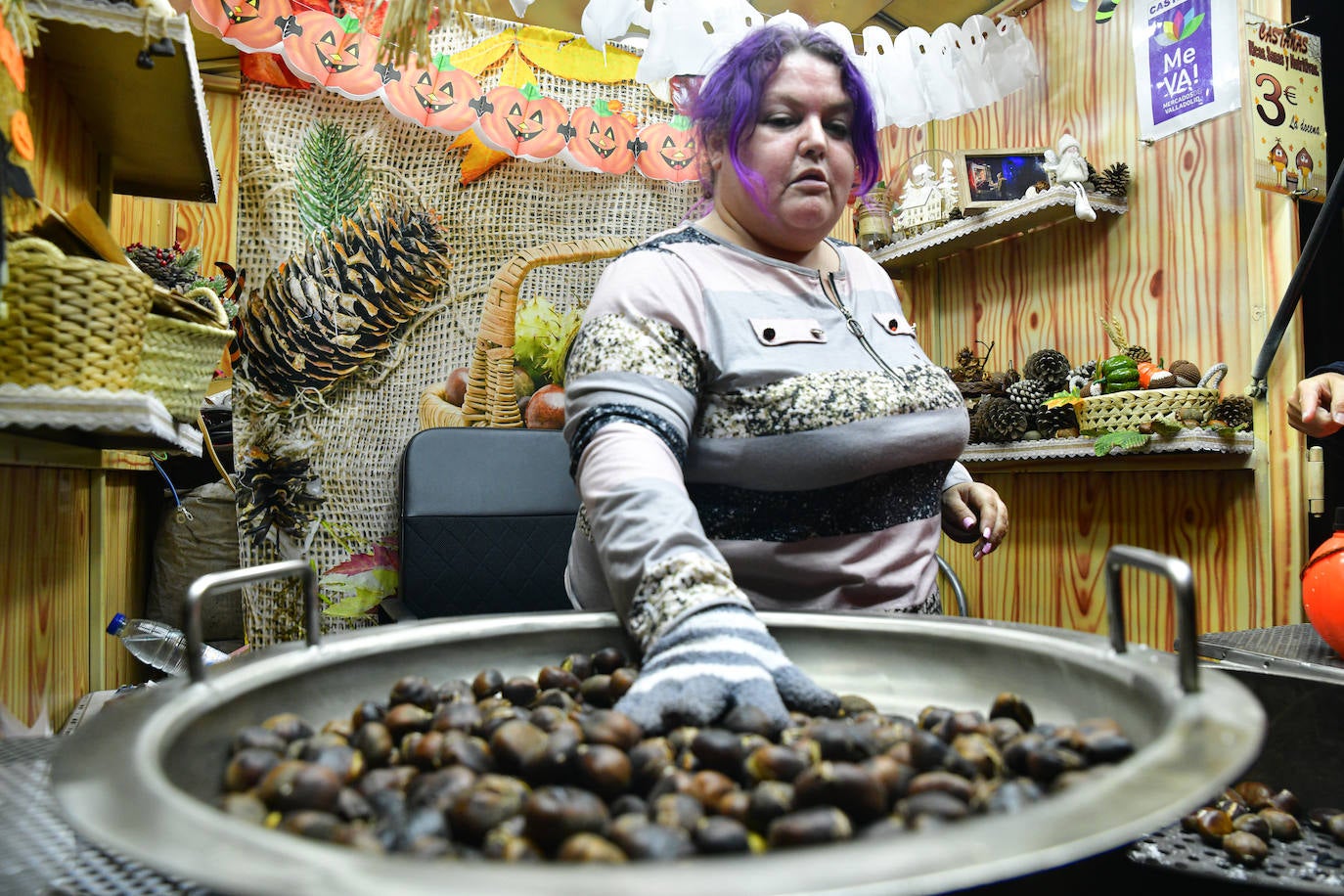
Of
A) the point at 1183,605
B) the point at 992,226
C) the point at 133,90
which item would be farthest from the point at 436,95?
the point at 1183,605

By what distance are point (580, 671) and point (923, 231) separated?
264 cm

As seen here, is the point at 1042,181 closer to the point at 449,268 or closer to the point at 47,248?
the point at 449,268

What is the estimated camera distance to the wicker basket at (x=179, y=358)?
0.96 m

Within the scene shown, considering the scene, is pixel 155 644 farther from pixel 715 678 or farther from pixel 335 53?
pixel 715 678

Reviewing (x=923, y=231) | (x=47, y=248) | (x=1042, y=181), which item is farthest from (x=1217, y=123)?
(x=47, y=248)

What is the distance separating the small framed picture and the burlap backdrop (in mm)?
1011

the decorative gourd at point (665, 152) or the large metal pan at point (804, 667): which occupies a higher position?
the decorative gourd at point (665, 152)

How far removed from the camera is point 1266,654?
1138mm

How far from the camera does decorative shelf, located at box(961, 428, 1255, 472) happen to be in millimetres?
2184

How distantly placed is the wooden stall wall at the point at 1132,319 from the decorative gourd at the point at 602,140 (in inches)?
55.6

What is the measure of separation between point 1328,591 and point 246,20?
2526 mm

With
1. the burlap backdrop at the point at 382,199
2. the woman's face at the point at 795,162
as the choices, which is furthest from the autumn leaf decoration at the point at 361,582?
the woman's face at the point at 795,162

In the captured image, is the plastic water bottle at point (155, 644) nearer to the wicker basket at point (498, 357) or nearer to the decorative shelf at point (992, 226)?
the wicker basket at point (498, 357)

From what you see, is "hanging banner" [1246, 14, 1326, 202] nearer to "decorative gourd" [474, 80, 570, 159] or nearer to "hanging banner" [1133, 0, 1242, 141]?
"hanging banner" [1133, 0, 1242, 141]
